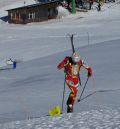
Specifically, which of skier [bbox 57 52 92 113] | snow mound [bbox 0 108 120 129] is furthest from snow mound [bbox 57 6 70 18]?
snow mound [bbox 0 108 120 129]

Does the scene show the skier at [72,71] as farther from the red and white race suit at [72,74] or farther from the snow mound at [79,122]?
the snow mound at [79,122]

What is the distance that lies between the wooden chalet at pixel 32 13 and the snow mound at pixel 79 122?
156 feet

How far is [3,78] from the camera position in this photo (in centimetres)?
2080

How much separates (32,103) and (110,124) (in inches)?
257

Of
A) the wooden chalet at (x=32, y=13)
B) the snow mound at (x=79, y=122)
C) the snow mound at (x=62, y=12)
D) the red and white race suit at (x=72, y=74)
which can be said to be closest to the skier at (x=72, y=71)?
the red and white race suit at (x=72, y=74)

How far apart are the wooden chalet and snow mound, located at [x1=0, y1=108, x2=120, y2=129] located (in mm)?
47522

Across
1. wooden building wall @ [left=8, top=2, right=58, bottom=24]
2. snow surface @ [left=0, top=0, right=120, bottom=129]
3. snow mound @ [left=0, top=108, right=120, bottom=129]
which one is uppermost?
wooden building wall @ [left=8, top=2, right=58, bottom=24]

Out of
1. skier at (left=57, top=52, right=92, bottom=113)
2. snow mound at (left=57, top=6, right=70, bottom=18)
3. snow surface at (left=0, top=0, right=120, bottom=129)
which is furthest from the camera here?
snow mound at (left=57, top=6, right=70, bottom=18)

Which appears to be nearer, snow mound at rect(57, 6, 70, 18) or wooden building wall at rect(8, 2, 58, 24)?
wooden building wall at rect(8, 2, 58, 24)

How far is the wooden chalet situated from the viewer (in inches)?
2189

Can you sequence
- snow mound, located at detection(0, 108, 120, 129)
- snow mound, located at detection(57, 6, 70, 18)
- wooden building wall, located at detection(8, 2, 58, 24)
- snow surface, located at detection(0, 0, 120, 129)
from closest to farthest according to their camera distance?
1. snow mound, located at detection(0, 108, 120, 129)
2. snow surface, located at detection(0, 0, 120, 129)
3. wooden building wall, located at detection(8, 2, 58, 24)
4. snow mound, located at detection(57, 6, 70, 18)

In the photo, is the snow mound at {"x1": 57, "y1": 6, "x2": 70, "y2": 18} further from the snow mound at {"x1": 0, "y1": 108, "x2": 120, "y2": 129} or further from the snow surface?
the snow mound at {"x1": 0, "y1": 108, "x2": 120, "y2": 129}

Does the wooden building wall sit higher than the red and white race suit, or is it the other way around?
the wooden building wall

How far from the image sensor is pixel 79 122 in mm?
7320
